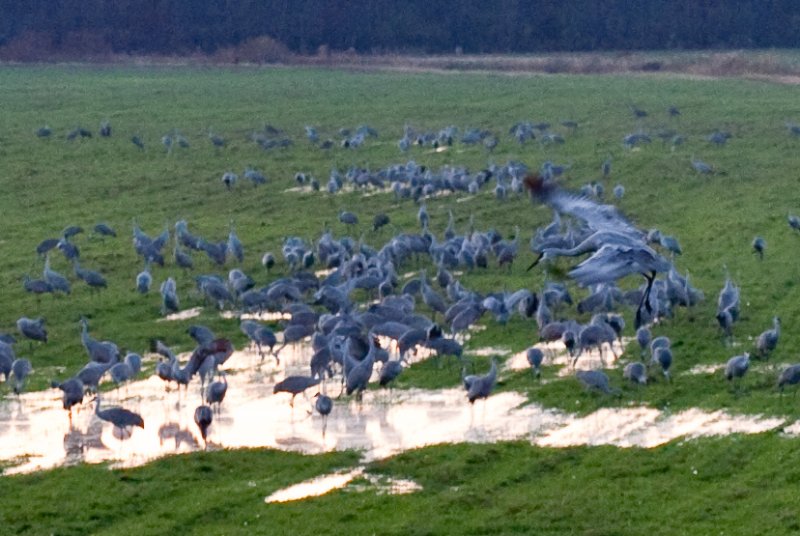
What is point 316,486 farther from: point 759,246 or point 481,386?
point 759,246

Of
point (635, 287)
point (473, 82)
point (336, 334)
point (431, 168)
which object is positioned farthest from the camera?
point (473, 82)

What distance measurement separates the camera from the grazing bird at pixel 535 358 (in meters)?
15.0

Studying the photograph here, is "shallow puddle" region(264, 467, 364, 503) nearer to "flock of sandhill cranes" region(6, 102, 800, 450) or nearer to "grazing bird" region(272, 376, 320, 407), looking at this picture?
"flock of sandhill cranes" region(6, 102, 800, 450)

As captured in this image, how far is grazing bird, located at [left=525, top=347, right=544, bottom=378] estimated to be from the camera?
49.4ft

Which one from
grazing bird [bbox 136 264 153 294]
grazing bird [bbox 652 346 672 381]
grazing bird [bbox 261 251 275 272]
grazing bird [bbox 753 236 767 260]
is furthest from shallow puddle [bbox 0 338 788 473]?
grazing bird [bbox 753 236 767 260]

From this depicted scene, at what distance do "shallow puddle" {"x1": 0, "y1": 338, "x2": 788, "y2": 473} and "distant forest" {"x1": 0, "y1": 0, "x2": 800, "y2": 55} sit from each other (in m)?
70.2

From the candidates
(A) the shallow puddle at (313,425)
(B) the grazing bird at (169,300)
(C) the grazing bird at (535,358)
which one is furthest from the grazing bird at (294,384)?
(B) the grazing bird at (169,300)

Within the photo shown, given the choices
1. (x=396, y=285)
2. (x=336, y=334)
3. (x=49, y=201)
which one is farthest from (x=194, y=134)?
(x=336, y=334)

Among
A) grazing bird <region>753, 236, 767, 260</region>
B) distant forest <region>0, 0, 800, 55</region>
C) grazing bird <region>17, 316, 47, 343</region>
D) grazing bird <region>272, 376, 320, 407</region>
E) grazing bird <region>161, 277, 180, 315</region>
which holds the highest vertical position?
grazing bird <region>272, 376, 320, 407</region>

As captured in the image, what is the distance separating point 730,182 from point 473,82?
3220cm

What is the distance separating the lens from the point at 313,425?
45.8ft

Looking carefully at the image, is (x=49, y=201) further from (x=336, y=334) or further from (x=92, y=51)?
(x=92, y=51)

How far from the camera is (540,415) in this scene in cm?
1391

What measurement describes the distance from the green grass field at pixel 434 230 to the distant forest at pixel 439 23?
2397cm
